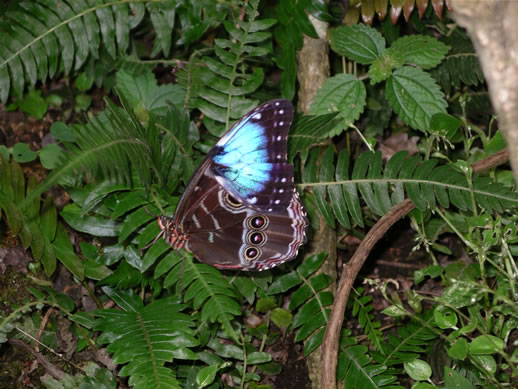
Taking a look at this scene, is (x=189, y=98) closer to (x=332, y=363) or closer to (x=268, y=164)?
(x=268, y=164)

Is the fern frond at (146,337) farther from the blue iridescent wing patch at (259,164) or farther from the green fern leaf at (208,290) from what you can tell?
the blue iridescent wing patch at (259,164)

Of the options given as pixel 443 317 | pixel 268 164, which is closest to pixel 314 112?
pixel 268 164

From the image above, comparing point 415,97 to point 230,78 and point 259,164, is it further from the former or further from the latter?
point 259,164

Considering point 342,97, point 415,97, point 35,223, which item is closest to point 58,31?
point 35,223

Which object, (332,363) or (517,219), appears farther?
(517,219)

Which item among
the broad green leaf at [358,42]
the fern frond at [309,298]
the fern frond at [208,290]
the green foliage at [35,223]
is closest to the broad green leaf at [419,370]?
the fern frond at [309,298]
